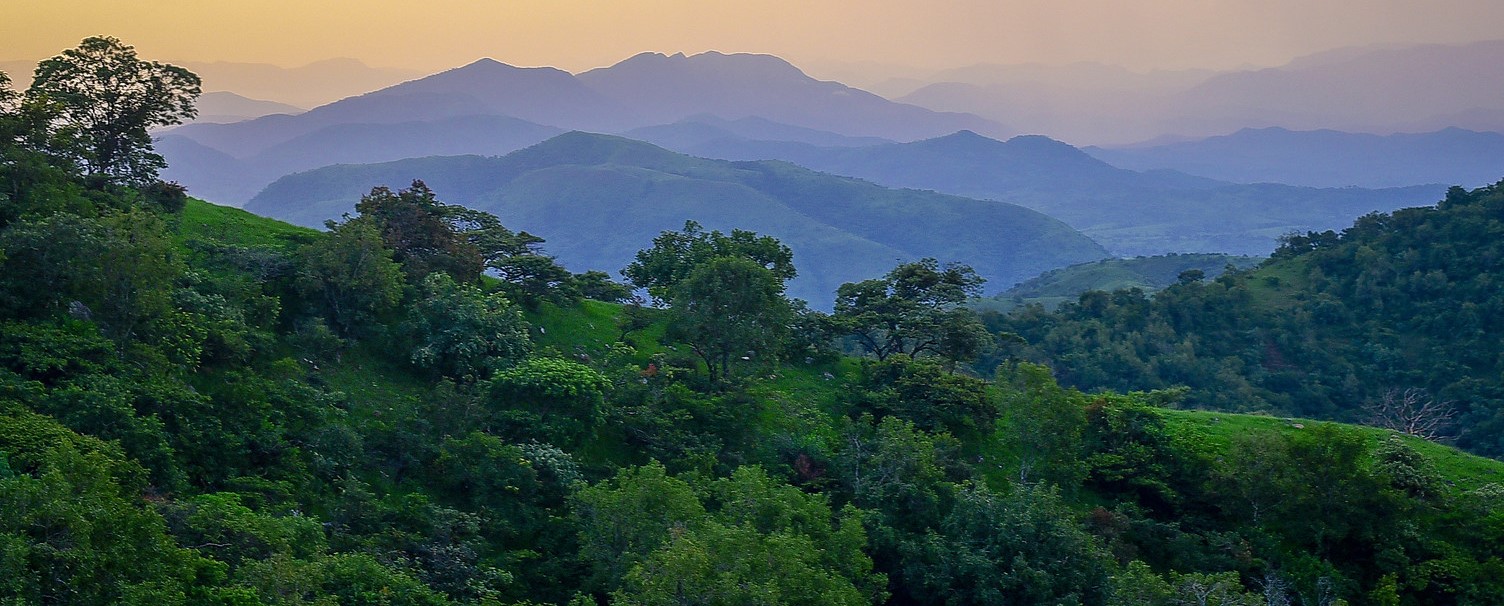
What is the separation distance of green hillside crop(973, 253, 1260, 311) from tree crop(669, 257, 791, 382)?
8951 centimetres

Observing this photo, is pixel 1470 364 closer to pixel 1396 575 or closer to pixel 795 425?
pixel 1396 575

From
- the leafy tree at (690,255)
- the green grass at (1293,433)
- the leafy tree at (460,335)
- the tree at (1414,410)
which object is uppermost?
the leafy tree at (690,255)

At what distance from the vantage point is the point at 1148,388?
48.1 meters

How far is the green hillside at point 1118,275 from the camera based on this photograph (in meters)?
116

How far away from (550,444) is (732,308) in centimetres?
618

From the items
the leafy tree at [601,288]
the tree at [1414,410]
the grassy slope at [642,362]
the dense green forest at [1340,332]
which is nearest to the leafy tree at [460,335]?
the grassy slope at [642,362]

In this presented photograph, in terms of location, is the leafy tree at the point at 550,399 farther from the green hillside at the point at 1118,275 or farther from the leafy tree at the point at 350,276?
the green hillside at the point at 1118,275

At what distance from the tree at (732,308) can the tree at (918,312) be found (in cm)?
606

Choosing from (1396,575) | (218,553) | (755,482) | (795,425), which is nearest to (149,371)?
(218,553)

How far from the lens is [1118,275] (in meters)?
124

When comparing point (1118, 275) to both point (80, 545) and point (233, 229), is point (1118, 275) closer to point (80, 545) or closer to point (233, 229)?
point (233, 229)

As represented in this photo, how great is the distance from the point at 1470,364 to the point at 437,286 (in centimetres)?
5061

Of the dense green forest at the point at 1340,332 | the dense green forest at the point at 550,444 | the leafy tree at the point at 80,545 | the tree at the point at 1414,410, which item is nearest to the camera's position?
the leafy tree at the point at 80,545

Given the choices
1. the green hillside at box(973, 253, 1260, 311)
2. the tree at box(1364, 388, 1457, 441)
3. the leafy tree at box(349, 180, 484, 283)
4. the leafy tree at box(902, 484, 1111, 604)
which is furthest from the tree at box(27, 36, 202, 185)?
the green hillside at box(973, 253, 1260, 311)
